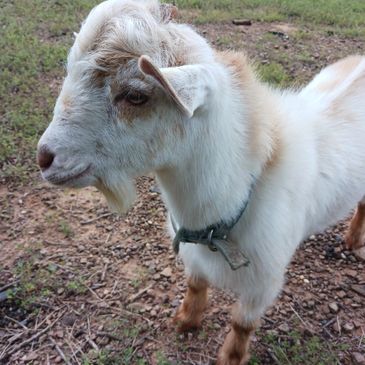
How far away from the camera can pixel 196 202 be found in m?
1.69

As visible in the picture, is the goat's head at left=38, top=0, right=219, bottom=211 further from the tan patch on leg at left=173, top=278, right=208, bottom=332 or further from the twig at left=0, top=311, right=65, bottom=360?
the twig at left=0, top=311, right=65, bottom=360

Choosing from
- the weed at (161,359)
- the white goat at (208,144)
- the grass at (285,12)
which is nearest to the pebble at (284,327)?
the white goat at (208,144)

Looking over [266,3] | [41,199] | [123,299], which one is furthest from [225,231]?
[266,3]

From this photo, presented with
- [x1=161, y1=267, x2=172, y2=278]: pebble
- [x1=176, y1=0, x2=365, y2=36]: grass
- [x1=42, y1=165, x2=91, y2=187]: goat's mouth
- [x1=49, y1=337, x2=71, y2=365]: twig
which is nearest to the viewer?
[x1=42, y1=165, x2=91, y2=187]: goat's mouth

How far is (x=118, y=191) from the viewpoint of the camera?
1.63 meters

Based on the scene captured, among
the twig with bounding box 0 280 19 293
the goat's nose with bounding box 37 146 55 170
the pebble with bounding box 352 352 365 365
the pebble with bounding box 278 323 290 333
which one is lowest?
the pebble with bounding box 352 352 365 365

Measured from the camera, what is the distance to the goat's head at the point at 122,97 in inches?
53.6

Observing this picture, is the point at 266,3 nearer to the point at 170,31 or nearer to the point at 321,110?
the point at 321,110

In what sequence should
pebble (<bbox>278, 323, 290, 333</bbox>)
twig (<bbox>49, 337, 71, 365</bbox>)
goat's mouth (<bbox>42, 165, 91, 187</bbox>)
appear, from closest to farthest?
goat's mouth (<bbox>42, 165, 91, 187</bbox>) → twig (<bbox>49, 337, 71, 365</bbox>) → pebble (<bbox>278, 323, 290, 333</bbox>)

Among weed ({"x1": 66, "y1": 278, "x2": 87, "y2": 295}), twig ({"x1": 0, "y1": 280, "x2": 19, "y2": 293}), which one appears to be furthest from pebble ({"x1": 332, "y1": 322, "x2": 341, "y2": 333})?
twig ({"x1": 0, "y1": 280, "x2": 19, "y2": 293})

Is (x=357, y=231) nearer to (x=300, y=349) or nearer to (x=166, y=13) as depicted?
(x=300, y=349)

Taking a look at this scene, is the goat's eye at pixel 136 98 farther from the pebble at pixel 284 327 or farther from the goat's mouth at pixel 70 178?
the pebble at pixel 284 327

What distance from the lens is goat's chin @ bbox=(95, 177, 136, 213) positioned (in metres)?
1.59

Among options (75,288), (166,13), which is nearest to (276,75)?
(75,288)
